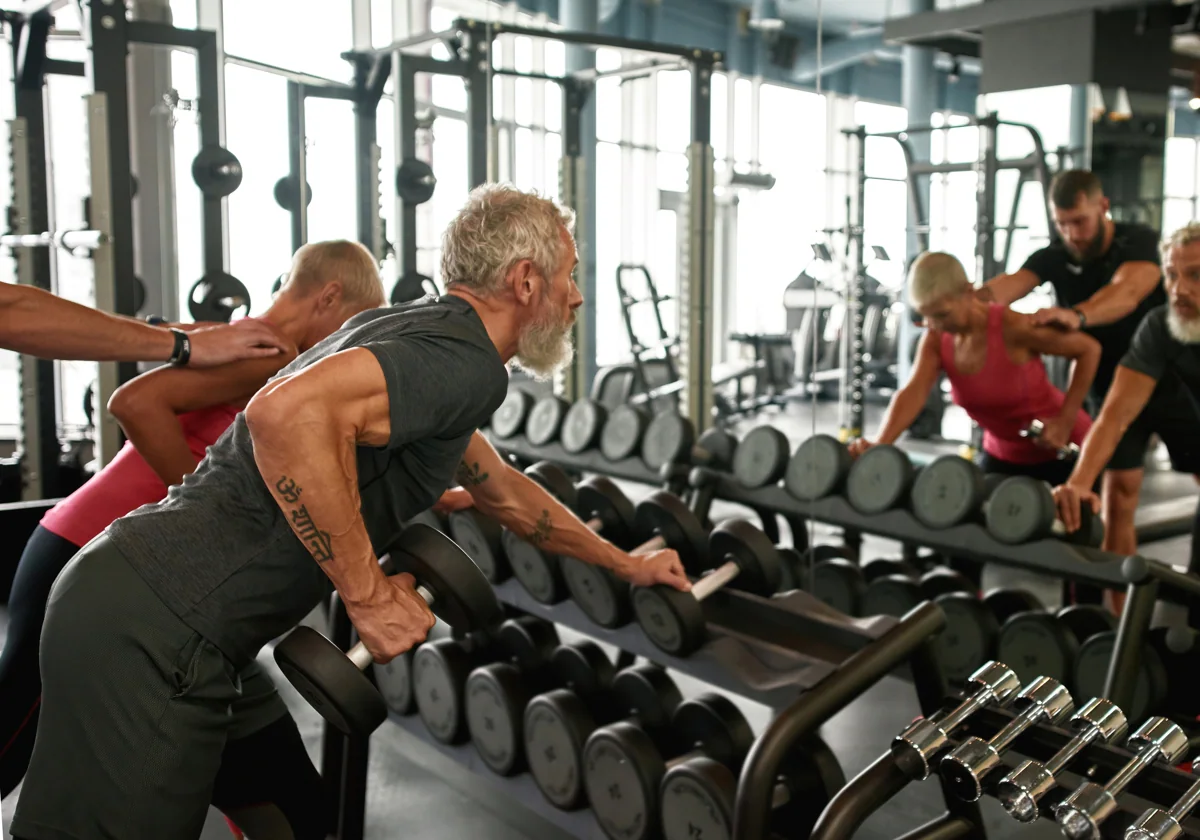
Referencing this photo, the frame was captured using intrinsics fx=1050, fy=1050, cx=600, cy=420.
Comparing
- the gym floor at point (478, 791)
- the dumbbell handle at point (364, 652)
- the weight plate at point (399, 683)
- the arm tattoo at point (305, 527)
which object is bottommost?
the gym floor at point (478, 791)

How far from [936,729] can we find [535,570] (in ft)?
4.88

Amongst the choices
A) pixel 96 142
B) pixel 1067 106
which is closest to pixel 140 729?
pixel 96 142

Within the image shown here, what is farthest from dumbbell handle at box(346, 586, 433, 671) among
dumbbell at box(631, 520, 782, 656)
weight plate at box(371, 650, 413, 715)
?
weight plate at box(371, 650, 413, 715)

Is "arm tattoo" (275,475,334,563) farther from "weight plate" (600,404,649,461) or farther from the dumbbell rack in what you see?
"weight plate" (600,404,649,461)

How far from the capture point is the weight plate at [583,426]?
385 cm

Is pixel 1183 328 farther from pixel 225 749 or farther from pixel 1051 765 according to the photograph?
pixel 225 749

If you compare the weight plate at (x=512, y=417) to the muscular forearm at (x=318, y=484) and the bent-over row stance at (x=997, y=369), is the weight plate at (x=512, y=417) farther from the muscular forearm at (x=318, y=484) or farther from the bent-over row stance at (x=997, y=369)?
the muscular forearm at (x=318, y=484)

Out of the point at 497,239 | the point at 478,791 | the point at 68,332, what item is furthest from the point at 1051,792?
the point at 478,791

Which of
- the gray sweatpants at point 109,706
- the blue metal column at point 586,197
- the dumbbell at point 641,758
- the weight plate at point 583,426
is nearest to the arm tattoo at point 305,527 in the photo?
the gray sweatpants at point 109,706

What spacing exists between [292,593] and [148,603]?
0.53 feet

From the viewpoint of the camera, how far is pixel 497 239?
1.32 meters

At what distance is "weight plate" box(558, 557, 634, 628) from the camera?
2294mm

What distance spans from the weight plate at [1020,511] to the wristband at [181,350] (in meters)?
2.02

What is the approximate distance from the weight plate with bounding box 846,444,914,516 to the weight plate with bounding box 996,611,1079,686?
1.89ft
